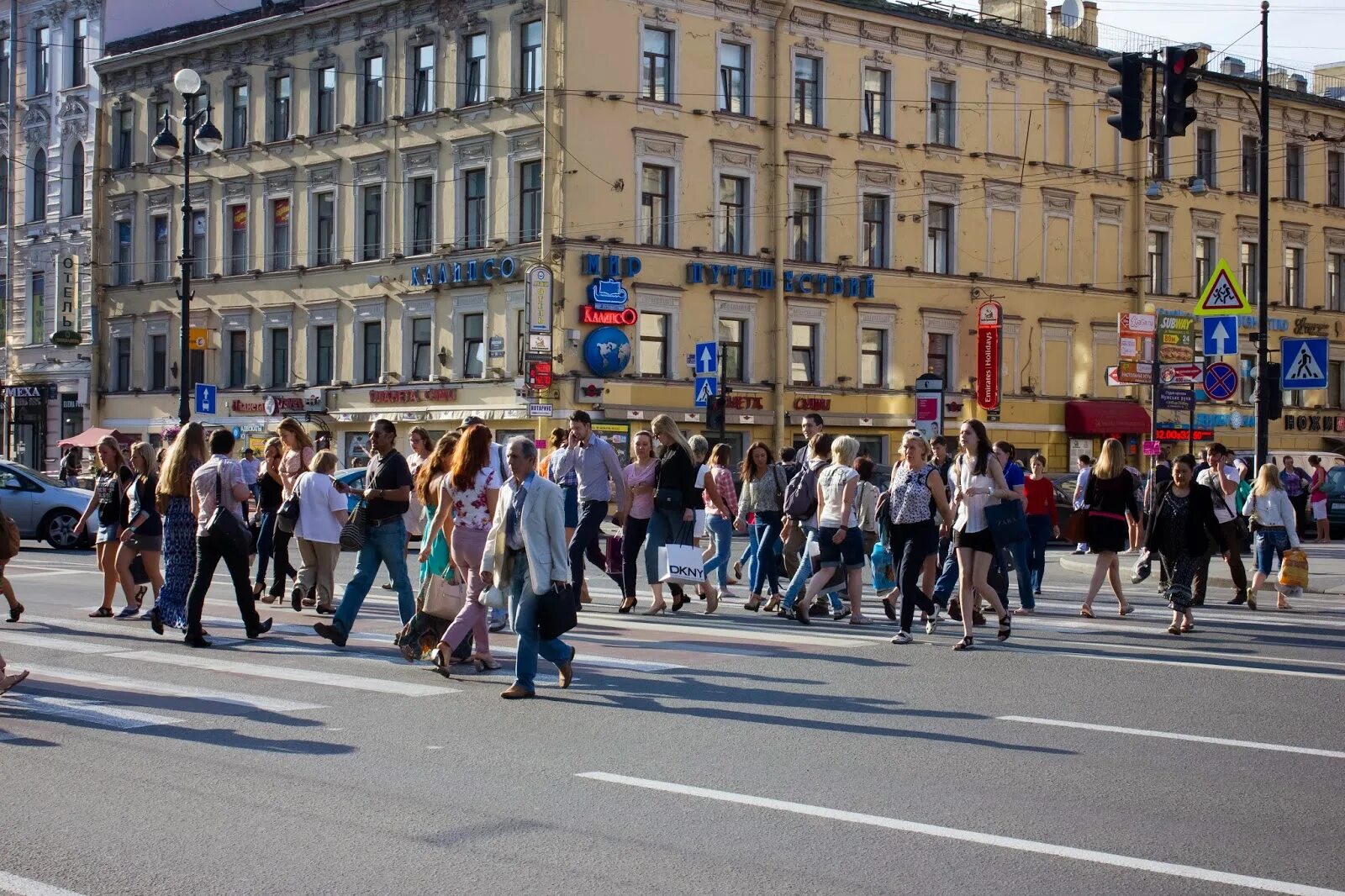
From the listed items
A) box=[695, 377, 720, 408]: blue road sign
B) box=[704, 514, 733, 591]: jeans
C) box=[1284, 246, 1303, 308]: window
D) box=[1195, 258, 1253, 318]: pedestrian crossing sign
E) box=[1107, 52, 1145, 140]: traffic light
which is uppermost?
box=[1284, 246, 1303, 308]: window

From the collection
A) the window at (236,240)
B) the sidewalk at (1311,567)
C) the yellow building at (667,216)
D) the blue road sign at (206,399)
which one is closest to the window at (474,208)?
the yellow building at (667,216)

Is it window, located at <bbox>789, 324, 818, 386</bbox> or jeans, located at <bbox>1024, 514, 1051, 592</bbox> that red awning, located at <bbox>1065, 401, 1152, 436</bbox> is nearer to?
window, located at <bbox>789, 324, 818, 386</bbox>

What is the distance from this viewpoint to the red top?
19984 millimetres

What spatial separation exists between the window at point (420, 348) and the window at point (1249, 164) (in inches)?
1042

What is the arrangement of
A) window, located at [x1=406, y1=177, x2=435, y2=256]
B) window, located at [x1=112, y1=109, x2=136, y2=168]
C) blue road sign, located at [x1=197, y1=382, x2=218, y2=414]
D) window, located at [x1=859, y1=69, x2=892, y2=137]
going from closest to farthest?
blue road sign, located at [x1=197, y1=382, x2=218, y2=414]
window, located at [x1=406, y1=177, x2=435, y2=256]
window, located at [x1=859, y1=69, x2=892, y2=137]
window, located at [x1=112, y1=109, x2=136, y2=168]

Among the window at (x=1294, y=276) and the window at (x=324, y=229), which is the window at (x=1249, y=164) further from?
the window at (x=324, y=229)

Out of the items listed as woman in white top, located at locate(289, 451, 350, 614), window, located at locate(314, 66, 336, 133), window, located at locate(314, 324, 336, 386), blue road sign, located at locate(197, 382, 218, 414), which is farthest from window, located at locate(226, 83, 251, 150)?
woman in white top, located at locate(289, 451, 350, 614)

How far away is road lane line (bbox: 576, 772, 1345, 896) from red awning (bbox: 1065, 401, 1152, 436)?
42491 millimetres

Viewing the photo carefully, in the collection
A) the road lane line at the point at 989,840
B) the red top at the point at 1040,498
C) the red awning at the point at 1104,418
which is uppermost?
the red awning at the point at 1104,418

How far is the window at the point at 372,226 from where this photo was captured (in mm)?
45625

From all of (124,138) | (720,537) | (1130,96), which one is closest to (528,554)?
(720,537)

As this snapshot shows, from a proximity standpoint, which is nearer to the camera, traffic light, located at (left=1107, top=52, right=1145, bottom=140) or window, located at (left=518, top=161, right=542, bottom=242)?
traffic light, located at (left=1107, top=52, right=1145, bottom=140)

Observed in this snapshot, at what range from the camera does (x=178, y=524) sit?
1424 cm

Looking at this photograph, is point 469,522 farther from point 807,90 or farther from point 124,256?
point 124,256
